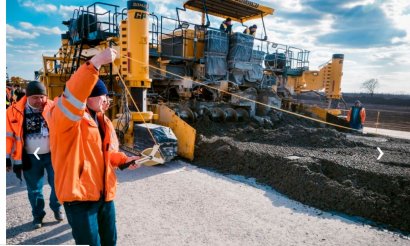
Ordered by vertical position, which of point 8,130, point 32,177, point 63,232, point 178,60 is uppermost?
point 178,60

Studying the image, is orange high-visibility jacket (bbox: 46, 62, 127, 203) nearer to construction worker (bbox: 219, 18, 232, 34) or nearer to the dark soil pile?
the dark soil pile

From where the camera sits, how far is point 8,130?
133 inches

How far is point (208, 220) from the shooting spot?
369 centimetres

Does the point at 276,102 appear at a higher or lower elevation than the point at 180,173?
higher

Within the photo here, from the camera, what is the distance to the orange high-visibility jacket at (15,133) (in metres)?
3.35

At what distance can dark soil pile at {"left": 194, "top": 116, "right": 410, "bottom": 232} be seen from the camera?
407 centimetres

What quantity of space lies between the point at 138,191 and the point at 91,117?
2712mm

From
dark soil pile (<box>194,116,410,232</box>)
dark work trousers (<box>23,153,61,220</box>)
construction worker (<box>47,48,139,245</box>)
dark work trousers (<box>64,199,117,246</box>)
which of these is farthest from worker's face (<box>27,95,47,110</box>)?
dark soil pile (<box>194,116,410,232</box>)

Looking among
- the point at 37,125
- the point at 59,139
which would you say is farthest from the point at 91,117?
the point at 37,125

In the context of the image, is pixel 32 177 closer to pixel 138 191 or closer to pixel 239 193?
pixel 138 191

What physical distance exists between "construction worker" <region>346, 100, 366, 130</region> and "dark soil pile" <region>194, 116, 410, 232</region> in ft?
11.8

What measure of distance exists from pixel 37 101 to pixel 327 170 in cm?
477

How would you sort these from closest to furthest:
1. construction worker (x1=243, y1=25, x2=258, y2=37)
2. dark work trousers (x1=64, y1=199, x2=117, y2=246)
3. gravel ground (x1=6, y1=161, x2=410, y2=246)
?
1. dark work trousers (x1=64, y1=199, x2=117, y2=246)
2. gravel ground (x1=6, y1=161, x2=410, y2=246)
3. construction worker (x1=243, y1=25, x2=258, y2=37)

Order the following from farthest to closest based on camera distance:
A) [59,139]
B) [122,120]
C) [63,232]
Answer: [122,120]
[63,232]
[59,139]
